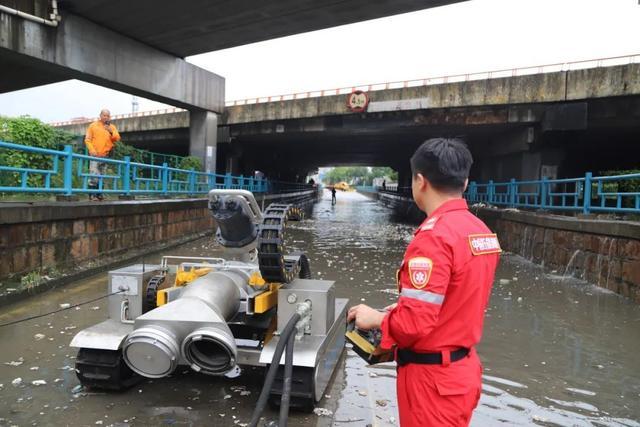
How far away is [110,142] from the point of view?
10523 millimetres

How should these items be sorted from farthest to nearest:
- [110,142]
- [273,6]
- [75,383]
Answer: [273,6] < [110,142] < [75,383]

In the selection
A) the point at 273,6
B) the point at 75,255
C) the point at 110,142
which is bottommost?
the point at 75,255

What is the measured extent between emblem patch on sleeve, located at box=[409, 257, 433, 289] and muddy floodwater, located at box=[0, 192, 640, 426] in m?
2.05

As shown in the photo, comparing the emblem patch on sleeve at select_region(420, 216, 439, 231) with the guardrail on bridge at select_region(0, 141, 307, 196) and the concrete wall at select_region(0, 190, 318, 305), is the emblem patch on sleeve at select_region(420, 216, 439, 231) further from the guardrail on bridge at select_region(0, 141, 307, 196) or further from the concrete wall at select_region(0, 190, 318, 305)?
the guardrail on bridge at select_region(0, 141, 307, 196)

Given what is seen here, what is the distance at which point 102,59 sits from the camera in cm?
1490

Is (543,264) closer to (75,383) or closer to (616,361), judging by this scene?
(616,361)

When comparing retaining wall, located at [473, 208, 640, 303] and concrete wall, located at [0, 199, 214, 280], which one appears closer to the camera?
concrete wall, located at [0, 199, 214, 280]

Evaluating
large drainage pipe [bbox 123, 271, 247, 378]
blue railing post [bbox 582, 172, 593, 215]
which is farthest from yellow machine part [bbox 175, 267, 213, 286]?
blue railing post [bbox 582, 172, 593, 215]

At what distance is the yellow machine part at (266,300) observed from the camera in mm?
3539

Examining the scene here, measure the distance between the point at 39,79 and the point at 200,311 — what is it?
18734mm

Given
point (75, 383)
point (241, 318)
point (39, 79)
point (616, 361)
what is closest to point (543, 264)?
point (616, 361)

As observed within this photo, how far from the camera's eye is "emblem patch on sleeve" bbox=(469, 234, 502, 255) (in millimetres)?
1817

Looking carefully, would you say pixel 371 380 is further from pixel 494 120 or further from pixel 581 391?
pixel 494 120

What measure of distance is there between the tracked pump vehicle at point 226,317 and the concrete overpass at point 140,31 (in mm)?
11343
